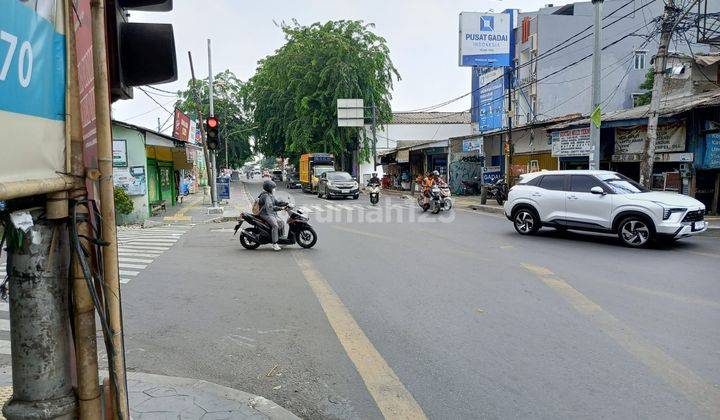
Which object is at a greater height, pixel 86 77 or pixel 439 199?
pixel 86 77

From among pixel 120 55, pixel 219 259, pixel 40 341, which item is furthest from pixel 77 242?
pixel 219 259

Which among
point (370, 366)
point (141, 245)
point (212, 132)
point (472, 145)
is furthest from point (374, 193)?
point (370, 366)

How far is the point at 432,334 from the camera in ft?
17.9

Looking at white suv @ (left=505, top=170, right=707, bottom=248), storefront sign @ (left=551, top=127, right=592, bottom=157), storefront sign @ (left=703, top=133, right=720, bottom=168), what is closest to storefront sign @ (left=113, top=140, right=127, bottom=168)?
white suv @ (left=505, top=170, right=707, bottom=248)

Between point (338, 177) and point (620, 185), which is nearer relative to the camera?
point (620, 185)

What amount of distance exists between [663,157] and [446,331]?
1550 cm

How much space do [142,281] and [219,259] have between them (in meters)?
2.19

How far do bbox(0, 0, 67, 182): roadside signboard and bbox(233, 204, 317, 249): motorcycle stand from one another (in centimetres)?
908

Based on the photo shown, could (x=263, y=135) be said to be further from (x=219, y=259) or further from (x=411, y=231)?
(x=219, y=259)

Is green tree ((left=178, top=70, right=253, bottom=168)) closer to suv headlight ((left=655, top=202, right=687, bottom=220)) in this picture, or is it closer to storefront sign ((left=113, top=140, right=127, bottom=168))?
storefront sign ((left=113, top=140, right=127, bottom=168))

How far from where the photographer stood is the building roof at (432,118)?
54656 mm

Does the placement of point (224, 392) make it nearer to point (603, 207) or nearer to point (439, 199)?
point (603, 207)

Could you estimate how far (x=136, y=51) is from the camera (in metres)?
2.71

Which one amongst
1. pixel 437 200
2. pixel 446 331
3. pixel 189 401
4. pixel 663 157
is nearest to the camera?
pixel 189 401
